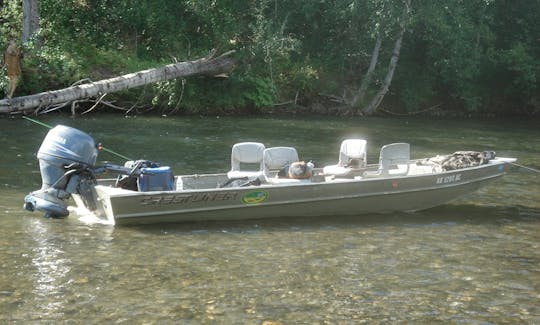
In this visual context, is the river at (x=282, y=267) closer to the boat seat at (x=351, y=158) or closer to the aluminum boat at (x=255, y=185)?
the aluminum boat at (x=255, y=185)

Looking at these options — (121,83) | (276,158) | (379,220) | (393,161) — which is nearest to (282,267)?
(379,220)

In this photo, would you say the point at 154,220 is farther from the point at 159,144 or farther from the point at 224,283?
the point at 159,144

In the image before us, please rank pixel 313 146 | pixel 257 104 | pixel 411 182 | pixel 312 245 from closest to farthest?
1. pixel 312 245
2. pixel 411 182
3. pixel 313 146
4. pixel 257 104

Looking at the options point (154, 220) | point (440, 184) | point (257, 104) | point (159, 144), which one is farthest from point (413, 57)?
point (154, 220)

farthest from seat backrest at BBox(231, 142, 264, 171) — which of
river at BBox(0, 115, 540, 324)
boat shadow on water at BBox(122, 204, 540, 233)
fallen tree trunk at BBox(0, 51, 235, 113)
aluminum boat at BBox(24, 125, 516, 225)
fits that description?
fallen tree trunk at BBox(0, 51, 235, 113)

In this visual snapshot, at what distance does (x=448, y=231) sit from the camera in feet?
37.7

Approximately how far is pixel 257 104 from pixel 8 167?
15.1m

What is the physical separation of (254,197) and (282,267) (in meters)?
2.28

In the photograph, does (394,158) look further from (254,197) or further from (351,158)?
(254,197)

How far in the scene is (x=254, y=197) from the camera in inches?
449

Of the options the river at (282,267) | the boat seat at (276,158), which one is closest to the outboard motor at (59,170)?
the river at (282,267)

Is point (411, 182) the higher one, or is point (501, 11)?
point (501, 11)

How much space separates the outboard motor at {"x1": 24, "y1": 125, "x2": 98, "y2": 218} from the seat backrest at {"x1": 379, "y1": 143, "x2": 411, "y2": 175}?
557cm

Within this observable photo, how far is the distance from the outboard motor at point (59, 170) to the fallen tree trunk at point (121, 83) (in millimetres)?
7169
